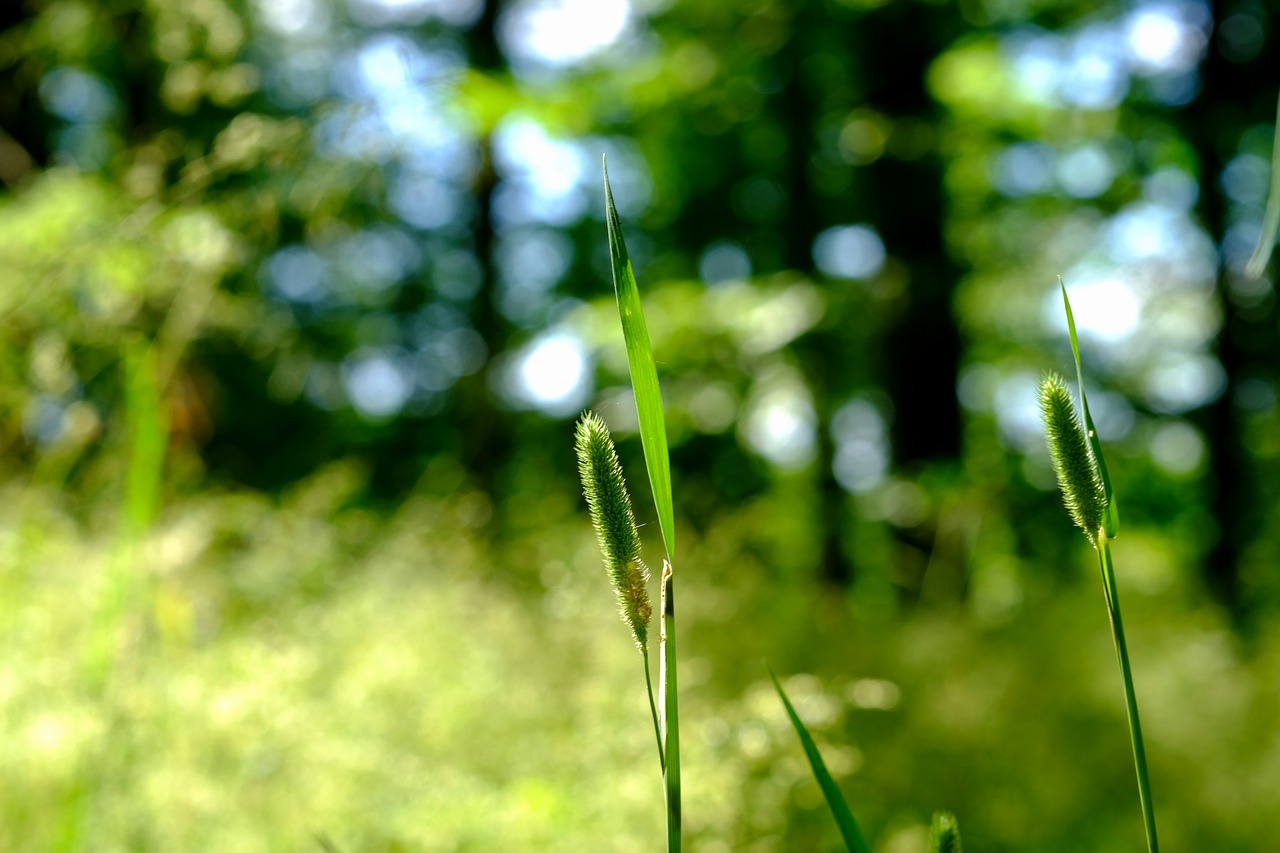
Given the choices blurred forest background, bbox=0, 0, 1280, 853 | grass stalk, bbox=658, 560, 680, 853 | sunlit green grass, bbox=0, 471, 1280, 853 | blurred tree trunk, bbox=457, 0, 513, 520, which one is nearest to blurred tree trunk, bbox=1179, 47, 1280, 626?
blurred forest background, bbox=0, 0, 1280, 853

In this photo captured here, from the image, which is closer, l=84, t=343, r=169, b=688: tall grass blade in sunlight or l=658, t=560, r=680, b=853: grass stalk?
l=658, t=560, r=680, b=853: grass stalk

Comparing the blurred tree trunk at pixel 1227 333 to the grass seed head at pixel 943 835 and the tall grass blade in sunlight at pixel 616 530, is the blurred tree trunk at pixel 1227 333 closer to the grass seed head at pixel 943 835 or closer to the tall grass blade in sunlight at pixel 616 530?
the grass seed head at pixel 943 835

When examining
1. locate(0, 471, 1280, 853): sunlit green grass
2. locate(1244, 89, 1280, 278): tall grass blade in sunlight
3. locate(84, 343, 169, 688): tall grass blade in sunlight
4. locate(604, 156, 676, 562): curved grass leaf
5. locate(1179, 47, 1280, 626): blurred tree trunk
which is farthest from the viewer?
locate(1179, 47, 1280, 626): blurred tree trunk

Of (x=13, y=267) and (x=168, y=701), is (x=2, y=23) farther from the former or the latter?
(x=168, y=701)

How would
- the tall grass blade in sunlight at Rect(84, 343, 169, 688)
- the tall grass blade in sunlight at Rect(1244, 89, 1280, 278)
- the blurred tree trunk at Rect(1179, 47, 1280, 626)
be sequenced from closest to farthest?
1. the tall grass blade in sunlight at Rect(1244, 89, 1280, 278)
2. the tall grass blade in sunlight at Rect(84, 343, 169, 688)
3. the blurred tree trunk at Rect(1179, 47, 1280, 626)

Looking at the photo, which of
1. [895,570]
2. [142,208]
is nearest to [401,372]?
[895,570]

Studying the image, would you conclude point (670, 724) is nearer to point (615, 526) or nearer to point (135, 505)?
point (615, 526)

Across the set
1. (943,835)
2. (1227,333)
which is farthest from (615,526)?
(1227,333)

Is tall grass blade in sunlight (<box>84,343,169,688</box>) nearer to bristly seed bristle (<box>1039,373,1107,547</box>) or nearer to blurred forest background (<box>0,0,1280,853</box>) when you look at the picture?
blurred forest background (<box>0,0,1280,853</box>)
